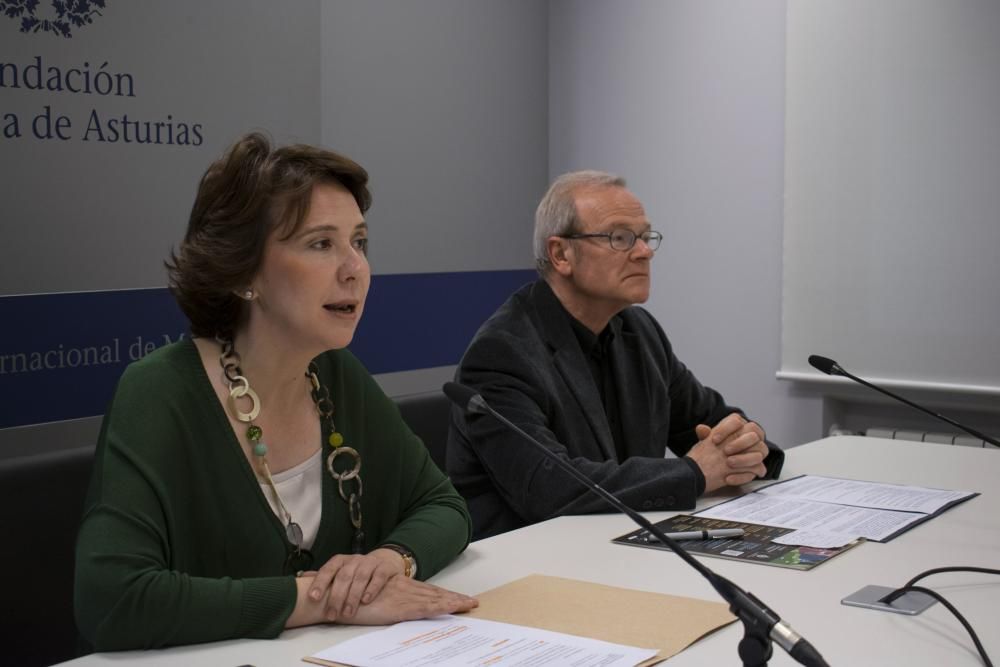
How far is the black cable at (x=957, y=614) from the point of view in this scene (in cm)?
125

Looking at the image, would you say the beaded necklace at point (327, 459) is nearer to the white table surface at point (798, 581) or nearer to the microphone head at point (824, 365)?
the white table surface at point (798, 581)

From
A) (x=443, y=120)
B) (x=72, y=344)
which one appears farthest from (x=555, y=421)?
(x=443, y=120)

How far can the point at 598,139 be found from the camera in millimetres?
4590

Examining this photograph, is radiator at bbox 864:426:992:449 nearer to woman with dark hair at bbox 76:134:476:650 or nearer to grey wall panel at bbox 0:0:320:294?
grey wall panel at bbox 0:0:320:294

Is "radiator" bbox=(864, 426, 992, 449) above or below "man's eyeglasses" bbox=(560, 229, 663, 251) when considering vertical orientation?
below

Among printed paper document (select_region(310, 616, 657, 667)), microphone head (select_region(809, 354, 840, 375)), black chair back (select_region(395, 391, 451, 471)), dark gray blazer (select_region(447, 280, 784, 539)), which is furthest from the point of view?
black chair back (select_region(395, 391, 451, 471))

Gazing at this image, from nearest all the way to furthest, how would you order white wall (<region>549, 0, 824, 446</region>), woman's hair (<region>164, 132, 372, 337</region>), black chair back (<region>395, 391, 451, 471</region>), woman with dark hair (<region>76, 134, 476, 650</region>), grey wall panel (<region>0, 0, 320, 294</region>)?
woman with dark hair (<region>76, 134, 476, 650</region>)
woman's hair (<region>164, 132, 372, 337</region>)
black chair back (<region>395, 391, 451, 471</region>)
grey wall panel (<region>0, 0, 320, 294</region>)
white wall (<region>549, 0, 824, 446</region>)

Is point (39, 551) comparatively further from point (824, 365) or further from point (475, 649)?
point (824, 365)

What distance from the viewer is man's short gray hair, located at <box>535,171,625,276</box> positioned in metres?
2.53

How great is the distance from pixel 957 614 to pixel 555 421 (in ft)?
3.51

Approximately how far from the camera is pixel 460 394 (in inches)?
60.4

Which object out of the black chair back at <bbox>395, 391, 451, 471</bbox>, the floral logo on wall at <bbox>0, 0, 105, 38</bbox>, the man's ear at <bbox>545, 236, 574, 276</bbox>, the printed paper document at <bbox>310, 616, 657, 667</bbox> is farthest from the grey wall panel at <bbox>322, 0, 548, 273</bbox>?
the printed paper document at <bbox>310, 616, 657, 667</bbox>

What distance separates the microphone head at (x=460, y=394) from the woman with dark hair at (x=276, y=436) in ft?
0.71

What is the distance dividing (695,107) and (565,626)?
3.23m
